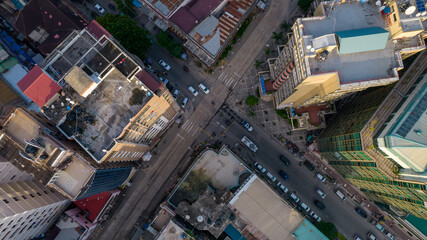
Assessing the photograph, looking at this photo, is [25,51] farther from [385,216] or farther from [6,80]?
[385,216]

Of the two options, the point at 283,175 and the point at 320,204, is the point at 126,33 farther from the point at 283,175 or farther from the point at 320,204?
the point at 320,204

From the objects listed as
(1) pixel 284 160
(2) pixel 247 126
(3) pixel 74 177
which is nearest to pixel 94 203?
(3) pixel 74 177

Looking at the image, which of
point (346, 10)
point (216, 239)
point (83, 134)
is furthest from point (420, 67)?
point (83, 134)

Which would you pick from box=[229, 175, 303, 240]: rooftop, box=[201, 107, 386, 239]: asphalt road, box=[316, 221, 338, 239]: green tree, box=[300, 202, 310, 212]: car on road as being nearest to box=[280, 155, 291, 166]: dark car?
box=[201, 107, 386, 239]: asphalt road

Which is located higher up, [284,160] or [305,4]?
[305,4]

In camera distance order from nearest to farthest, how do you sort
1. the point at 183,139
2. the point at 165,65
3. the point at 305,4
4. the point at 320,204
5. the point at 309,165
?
the point at 320,204
the point at 309,165
the point at 305,4
the point at 183,139
the point at 165,65

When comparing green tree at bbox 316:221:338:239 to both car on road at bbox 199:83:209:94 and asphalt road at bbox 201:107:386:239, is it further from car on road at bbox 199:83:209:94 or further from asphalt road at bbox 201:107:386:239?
car on road at bbox 199:83:209:94

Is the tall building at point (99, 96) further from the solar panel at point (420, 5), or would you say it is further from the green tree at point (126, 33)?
the solar panel at point (420, 5)
